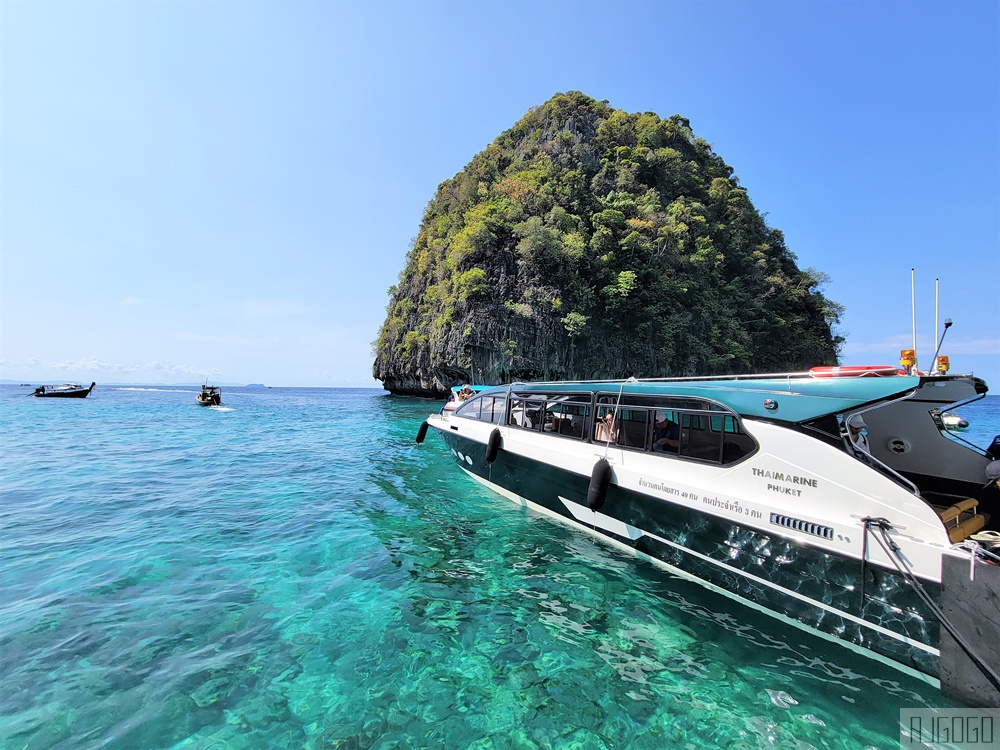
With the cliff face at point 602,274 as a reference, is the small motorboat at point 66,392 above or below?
below

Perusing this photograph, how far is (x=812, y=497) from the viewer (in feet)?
13.5

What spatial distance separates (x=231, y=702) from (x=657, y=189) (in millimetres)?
48265

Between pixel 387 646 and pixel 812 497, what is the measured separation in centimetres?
450

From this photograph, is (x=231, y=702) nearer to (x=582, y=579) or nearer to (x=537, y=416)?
(x=582, y=579)

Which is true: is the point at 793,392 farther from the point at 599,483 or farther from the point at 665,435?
the point at 599,483

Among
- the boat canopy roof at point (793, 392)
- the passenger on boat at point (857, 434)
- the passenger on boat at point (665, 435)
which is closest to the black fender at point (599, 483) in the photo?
the passenger on boat at point (665, 435)

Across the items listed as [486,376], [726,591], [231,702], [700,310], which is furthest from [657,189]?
[231,702]

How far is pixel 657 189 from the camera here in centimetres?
4241

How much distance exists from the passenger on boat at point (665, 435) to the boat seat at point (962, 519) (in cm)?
259

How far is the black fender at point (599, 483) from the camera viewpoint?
592cm

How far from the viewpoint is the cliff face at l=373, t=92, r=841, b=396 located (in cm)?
3419

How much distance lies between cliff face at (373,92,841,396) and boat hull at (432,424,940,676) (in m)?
27.7

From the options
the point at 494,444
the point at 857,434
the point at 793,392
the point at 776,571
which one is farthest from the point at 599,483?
the point at 494,444

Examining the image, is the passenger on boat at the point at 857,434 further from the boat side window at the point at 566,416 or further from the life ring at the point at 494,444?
the life ring at the point at 494,444
